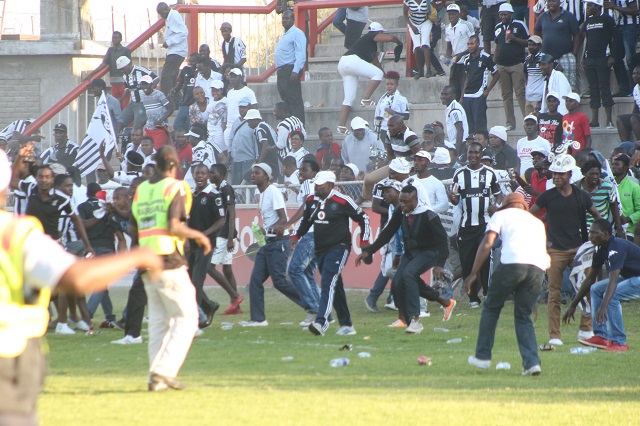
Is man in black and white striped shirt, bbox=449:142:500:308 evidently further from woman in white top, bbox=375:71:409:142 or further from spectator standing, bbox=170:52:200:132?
spectator standing, bbox=170:52:200:132

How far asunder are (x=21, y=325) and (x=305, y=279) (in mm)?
9701

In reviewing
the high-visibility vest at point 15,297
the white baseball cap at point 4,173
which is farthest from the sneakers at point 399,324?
the white baseball cap at point 4,173

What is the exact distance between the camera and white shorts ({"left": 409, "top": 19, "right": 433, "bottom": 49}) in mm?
21234

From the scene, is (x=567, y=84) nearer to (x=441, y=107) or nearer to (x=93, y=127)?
(x=441, y=107)

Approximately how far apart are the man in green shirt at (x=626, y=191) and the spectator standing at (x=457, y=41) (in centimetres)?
560

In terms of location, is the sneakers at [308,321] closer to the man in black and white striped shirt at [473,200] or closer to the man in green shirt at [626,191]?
the man in black and white striped shirt at [473,200]

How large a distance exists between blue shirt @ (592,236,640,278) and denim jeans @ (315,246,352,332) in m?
3.02

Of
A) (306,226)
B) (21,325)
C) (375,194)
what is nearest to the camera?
(21,325)

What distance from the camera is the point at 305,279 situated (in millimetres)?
13797

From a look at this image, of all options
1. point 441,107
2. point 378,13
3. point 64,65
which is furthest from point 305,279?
point 64,65

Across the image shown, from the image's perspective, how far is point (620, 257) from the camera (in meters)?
10.7

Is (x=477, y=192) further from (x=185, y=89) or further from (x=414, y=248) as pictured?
(x=185, y=89)

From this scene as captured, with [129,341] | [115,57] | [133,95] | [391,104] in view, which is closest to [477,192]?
[391,104]

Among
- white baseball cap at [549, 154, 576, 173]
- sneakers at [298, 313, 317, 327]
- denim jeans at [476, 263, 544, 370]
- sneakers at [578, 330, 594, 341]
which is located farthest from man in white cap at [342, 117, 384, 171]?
denim jeans at [476, 263, 544, 370]
